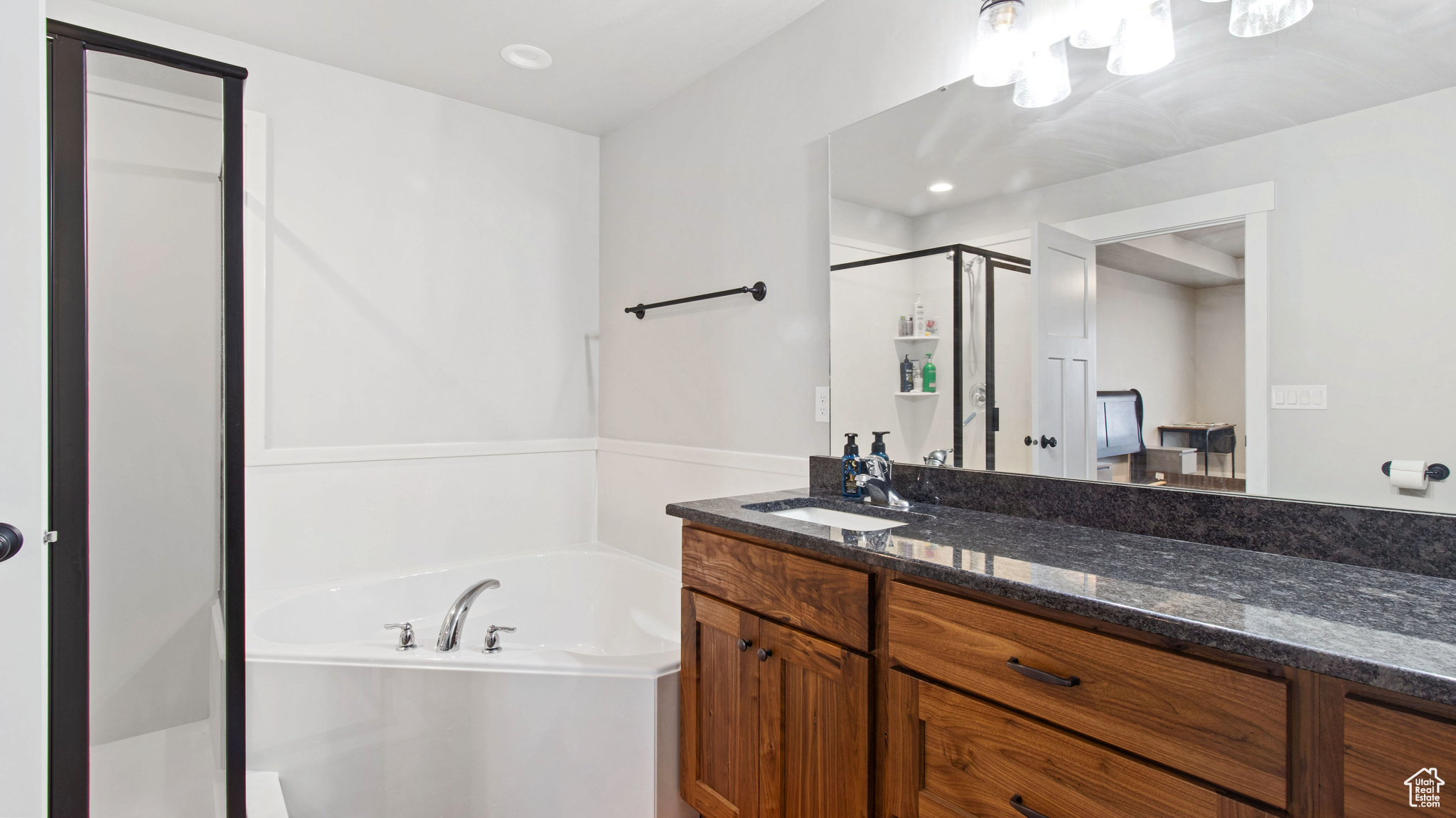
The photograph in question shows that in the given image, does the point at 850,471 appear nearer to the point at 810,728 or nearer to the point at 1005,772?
the point at 810,728

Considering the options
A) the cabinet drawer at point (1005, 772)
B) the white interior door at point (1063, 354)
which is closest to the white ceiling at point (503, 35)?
the white interior door at point (1063, 354)

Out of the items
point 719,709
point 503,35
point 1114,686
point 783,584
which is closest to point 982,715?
point 1114,686

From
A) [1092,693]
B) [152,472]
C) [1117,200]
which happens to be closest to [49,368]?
[152,472]

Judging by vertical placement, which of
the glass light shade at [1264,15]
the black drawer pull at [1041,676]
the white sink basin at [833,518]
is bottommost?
the black drawer pull at [1041,676]

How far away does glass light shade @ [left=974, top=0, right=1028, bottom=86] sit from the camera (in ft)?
5.16

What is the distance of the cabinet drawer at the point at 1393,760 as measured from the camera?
2.21ft

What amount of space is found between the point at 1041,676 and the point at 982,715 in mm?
133

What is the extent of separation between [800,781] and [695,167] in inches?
81.7

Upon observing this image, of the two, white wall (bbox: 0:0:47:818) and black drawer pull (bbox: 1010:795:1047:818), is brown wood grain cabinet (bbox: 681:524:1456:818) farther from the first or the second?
white wall (bbox: 0:0:47:818)

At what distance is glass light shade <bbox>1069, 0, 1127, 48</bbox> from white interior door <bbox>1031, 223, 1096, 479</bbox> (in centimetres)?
39

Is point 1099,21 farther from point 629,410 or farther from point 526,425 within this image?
point 526,425

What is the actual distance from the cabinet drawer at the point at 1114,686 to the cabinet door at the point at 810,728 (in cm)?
18

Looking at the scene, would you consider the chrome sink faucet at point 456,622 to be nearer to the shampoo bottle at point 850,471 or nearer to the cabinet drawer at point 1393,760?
the shampoo bottle at point 850,471

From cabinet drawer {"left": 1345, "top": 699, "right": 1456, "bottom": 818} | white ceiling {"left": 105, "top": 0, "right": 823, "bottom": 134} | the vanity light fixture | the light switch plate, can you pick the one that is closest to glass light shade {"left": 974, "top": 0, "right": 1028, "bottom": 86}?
the vanity light fixture
